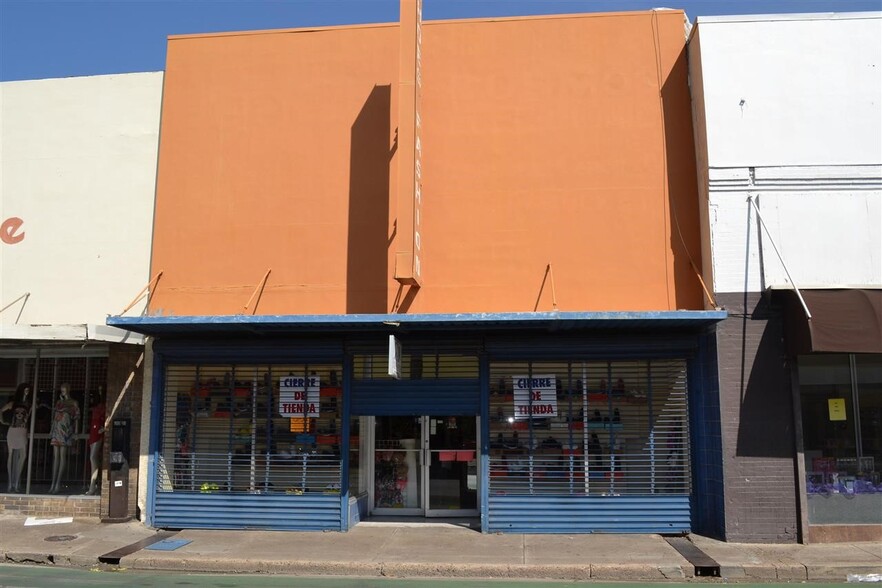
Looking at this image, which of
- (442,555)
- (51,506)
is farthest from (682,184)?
(51,506)

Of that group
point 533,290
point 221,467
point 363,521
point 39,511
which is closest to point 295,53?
point 533,290

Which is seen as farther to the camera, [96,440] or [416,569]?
[96,440]

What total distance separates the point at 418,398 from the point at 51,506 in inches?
266

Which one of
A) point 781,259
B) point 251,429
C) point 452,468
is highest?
point 781,259

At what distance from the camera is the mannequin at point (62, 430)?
13188mm

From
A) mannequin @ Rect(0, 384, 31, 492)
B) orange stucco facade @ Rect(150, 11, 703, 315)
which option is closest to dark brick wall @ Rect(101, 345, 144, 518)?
orange stucco facade @ Rect(150, 11, 703, 315)

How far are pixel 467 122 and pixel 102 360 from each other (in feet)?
25.7

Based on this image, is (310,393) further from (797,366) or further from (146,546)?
(797,366)

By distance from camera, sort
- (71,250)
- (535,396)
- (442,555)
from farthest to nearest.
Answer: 1. (71,250)
2. (535,396)
3. (442,555)

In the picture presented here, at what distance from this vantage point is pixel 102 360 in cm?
1330

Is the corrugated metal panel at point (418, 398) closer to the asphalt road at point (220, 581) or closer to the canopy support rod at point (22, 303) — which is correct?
the asphalt road at point (220, 581)

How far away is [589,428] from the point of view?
11688 millimetres

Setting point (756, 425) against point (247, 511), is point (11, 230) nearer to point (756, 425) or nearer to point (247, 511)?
point (247, 511)

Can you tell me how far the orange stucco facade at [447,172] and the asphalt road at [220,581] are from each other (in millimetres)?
4336
